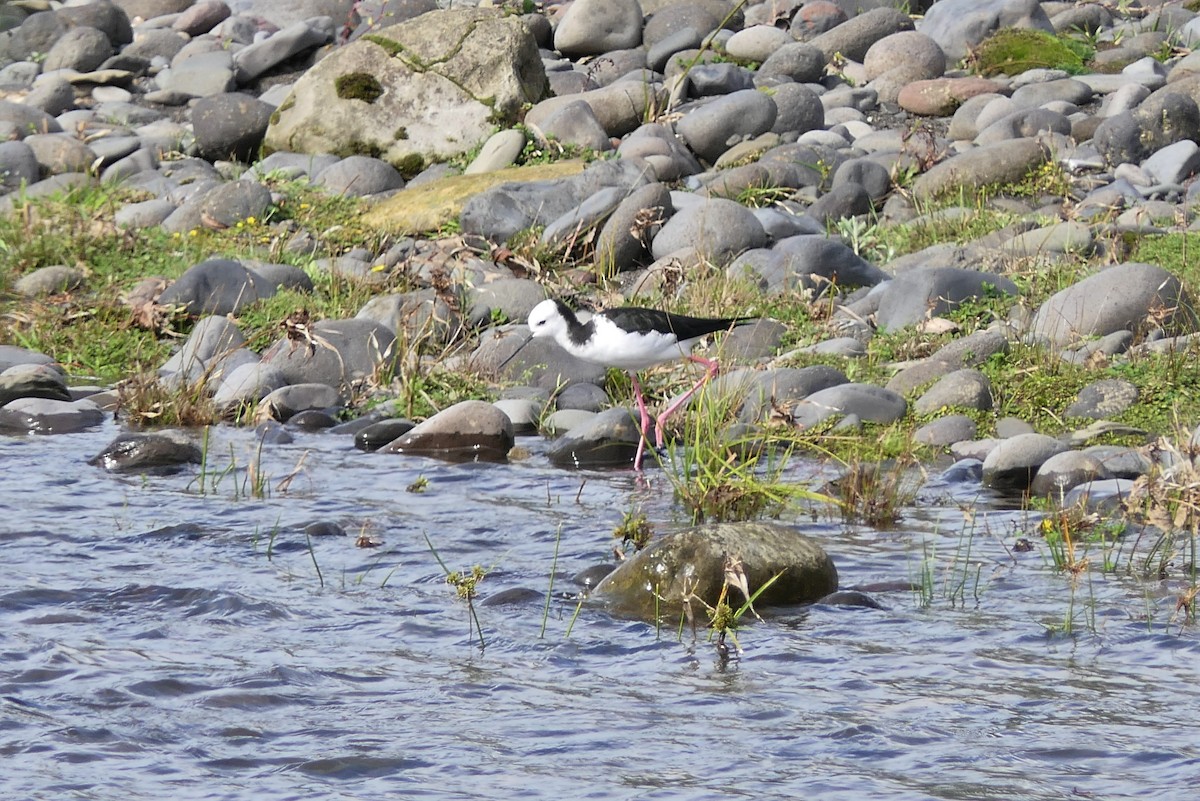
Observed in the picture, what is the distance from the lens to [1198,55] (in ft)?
50.6

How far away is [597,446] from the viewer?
8797 millimetres

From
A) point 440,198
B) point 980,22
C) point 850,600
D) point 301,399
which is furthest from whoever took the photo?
point 980,22

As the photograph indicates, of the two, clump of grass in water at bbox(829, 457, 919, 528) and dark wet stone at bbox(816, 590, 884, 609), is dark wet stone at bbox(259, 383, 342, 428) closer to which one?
clump of grass in water at bbox(829, 457, 919, 528)

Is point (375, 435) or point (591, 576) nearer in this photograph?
point (591, 576)

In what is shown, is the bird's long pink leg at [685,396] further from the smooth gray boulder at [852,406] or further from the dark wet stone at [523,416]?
the dark wet stone at [523,416]

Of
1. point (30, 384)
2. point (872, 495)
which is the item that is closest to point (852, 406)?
point (872, 495)

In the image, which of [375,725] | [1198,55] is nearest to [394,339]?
[375,725]

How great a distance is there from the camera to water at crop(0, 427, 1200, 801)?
4.32m

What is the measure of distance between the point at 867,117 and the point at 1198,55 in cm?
328

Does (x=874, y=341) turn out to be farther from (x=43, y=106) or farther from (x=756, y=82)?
(x=43, y=106)

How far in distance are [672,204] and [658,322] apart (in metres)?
4.07

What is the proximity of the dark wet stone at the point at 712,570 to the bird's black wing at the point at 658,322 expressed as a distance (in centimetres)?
250

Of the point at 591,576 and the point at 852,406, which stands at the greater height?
the point at 852,406

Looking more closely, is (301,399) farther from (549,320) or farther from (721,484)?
(721,484)
